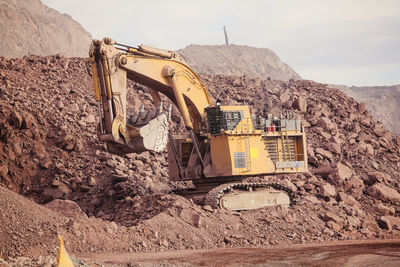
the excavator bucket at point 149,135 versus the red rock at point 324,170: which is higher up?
the excavator bucket at point 149,135

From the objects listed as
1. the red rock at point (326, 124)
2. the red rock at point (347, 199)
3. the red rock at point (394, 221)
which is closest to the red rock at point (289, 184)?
the red rock at point (347, 199)

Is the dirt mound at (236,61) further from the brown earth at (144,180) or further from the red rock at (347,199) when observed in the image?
the red rock at (347,199)

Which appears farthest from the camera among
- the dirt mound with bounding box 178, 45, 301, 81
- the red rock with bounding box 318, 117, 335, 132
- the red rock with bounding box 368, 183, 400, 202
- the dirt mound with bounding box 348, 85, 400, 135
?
the dirt mound with bounding box 348, 85, 400, 135

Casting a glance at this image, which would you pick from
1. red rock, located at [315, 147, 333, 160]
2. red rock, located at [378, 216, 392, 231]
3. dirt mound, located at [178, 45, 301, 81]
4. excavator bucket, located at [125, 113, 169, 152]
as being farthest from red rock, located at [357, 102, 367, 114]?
dirt mound, located at [178, 45, 301, 81]

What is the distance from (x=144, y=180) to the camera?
739 inches

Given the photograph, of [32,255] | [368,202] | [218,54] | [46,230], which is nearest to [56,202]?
[46,230]

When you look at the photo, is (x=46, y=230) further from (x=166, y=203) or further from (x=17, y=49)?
(x=17, y=49)

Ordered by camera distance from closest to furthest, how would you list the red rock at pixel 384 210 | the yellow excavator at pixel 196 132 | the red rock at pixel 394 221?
the yellow excavator at pixel 196 132
the red rock at pixel 394 221
the red rock at pixel 384 210

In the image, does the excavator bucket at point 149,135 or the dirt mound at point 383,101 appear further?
the dirt mound at point 383,101

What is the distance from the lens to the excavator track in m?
14.3

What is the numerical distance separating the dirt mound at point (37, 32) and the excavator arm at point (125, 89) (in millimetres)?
31725

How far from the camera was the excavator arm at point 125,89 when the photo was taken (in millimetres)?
13250

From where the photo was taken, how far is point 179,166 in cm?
1617

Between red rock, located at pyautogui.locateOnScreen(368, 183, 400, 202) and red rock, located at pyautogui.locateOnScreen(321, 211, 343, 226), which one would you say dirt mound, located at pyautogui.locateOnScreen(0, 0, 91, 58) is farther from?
red rock, located at pyautogui.locateOnScreen(321, 211, 343, 226)
